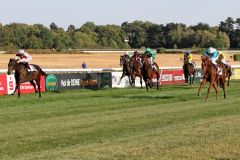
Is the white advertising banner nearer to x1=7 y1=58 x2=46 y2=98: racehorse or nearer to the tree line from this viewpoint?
x1=7 y1=58 x2=46 y2=98: racehorse

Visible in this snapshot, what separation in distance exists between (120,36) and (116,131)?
14024 cm

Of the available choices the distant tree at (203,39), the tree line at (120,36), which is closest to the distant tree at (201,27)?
the tree line at (120,36)

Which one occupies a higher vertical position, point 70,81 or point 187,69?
point 187,69

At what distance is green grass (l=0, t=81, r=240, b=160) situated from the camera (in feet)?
31.1

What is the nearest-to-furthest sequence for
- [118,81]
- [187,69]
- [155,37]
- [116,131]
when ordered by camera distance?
[116,131] → [118,81] → [187,69] → [155,37]


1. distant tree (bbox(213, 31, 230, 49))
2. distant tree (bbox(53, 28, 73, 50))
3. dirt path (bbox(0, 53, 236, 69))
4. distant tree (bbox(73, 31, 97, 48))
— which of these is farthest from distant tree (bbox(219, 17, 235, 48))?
dirt path (bbox(0, 53, 236, 69))

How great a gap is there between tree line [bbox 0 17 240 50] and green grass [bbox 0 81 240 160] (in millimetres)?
101048

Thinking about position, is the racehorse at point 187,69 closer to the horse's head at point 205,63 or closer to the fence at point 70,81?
the fence at point 70,81

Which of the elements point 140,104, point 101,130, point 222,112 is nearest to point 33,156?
point 101,130

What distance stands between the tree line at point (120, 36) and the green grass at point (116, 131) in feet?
332

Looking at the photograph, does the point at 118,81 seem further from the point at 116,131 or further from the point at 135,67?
the point at 116,131

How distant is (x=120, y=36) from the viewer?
15275 centimetres

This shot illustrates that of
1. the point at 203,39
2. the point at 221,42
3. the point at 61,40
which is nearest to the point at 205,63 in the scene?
the point at 61,40

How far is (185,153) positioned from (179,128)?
3.77 m
